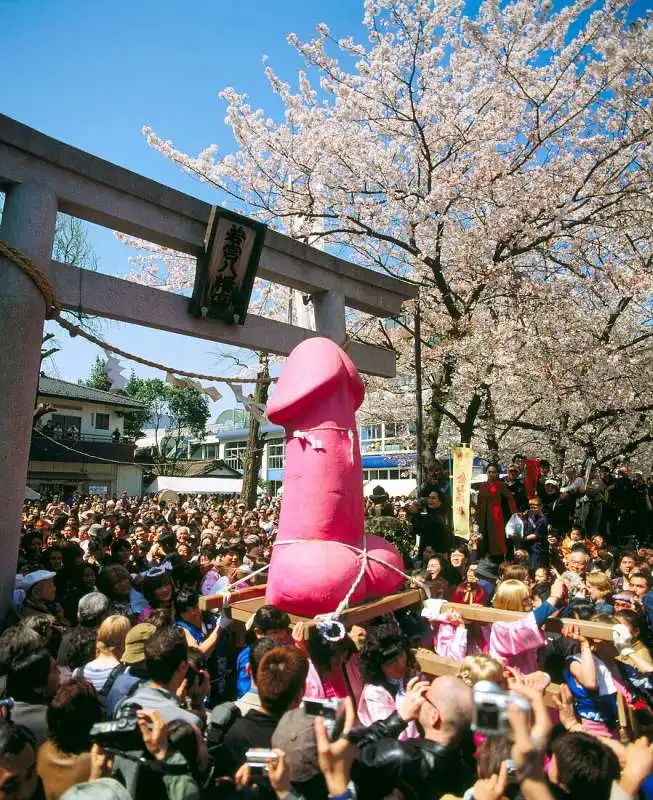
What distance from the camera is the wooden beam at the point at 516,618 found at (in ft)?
11.7

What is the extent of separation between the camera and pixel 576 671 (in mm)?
3338

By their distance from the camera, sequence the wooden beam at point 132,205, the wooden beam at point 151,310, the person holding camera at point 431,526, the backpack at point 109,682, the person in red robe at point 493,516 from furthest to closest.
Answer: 1. the person in red robe at point 493,516
2. the person holding camera at point 431,526
3. the wooden beam at point 151,310
4. the wooden beam at point 132,205
5. the backpack at point 109,682

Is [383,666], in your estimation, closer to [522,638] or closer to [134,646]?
[522,638]

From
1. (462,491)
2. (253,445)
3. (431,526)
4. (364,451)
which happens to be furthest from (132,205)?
(364,451)

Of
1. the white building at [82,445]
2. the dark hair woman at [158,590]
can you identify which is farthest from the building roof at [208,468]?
the dark hair woman at [158,590]

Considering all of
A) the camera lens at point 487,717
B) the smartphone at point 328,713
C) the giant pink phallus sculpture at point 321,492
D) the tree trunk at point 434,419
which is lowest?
the smartphone at point 328,713

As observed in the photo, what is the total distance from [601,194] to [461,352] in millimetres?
3962

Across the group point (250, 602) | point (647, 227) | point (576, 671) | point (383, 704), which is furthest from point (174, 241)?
point (647, 227)

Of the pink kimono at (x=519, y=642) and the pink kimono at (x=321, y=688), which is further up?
the pink kimono at (x=519, y=642)

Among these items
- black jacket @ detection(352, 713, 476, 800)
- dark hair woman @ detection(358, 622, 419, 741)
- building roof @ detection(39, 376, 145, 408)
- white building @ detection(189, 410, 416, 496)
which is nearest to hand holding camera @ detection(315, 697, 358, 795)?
black jacket @ detection(352, 713, 476, 800)

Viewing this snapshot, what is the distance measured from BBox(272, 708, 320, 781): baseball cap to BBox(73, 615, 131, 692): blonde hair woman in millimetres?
1461

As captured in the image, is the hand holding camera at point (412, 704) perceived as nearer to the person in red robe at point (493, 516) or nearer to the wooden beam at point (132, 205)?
the wooden beam at point (132, 205)

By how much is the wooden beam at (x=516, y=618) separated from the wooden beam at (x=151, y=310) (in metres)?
3.33

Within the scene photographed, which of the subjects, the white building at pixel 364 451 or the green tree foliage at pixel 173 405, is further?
the green tree foliage at pixel 173 405
